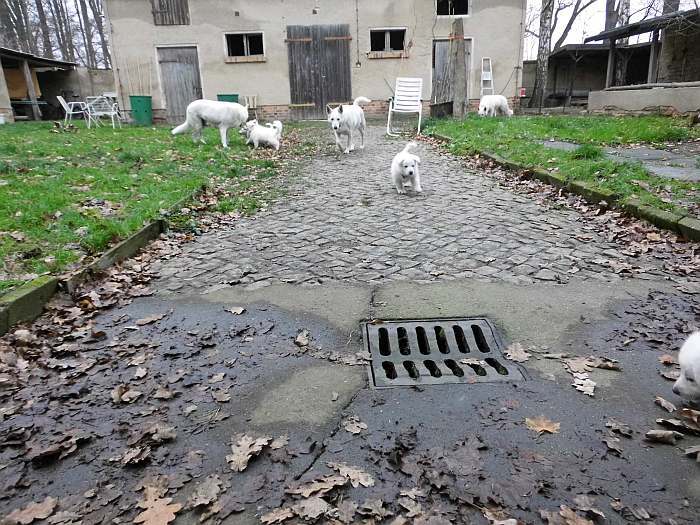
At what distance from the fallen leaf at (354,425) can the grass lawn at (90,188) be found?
2.78m

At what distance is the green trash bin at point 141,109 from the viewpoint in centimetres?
1728

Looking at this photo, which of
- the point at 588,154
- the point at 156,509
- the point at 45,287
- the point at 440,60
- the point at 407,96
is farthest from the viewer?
the point at 440,60

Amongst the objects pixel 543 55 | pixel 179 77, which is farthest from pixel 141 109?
pixel 543 55

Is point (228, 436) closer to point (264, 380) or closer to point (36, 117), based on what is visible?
point (264, 380)

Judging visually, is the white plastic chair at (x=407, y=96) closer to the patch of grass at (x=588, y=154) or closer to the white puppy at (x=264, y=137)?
the white puppy at (x=264, y=137)

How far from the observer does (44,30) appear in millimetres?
31734

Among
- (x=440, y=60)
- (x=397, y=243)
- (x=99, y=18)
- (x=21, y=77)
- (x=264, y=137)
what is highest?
(x=99, y=18)

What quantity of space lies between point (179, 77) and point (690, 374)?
63.9 feet

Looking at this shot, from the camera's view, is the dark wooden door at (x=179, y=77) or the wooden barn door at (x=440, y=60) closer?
the wooden barn door at (x=440, y=60)

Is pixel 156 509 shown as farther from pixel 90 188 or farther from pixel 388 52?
pixel 388 52

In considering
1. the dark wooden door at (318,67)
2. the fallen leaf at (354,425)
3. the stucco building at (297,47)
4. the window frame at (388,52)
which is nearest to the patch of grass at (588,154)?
the fallen leaf at (354,425)

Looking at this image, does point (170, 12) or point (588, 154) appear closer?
point (588, 154)

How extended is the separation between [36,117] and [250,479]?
24.7 meters

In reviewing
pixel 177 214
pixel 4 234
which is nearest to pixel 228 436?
pixel 4 234
